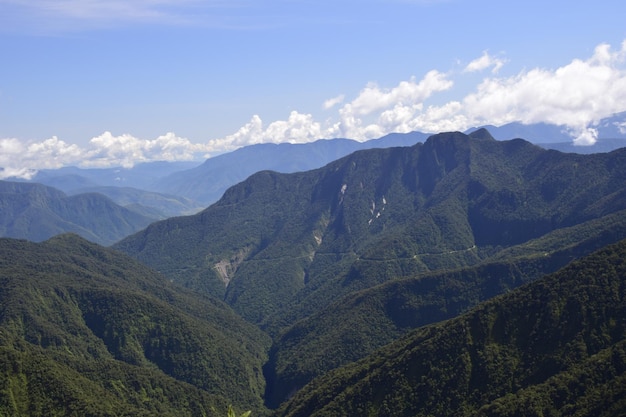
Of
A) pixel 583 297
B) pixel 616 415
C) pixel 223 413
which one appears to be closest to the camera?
pixel 616 415

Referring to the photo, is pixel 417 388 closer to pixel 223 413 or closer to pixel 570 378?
pixel 570 378

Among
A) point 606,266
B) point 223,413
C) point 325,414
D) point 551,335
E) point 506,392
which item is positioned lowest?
point 223,413

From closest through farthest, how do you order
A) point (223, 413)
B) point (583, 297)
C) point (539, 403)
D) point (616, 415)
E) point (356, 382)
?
1. point (616, 415)
2. point (539, 403)
3. point (583, 297)
4. point (356, 382)
5. point (223, 413)

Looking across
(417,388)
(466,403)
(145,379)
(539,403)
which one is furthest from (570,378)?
(145,379)

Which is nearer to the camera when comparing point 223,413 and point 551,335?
point 551,335

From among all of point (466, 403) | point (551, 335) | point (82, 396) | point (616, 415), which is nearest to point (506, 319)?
point (551, 335)

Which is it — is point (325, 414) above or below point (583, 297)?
below
